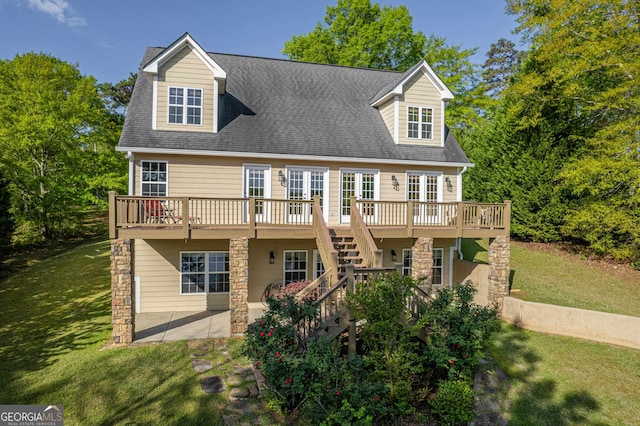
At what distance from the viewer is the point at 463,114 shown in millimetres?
27922

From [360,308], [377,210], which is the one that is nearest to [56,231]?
[377,210]

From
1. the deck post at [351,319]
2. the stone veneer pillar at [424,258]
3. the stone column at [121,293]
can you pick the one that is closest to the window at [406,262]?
the stone veneer pillar at [424,258]

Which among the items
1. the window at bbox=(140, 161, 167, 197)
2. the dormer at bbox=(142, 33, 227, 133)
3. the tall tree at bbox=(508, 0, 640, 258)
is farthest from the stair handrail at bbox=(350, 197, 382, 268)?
the tall tree at bbox=(508, 0, 640, 258)

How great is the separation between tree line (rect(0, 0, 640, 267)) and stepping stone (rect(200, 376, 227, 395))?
15.1 m

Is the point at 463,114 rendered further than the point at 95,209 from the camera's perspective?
No

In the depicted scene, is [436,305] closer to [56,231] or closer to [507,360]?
[507,360]

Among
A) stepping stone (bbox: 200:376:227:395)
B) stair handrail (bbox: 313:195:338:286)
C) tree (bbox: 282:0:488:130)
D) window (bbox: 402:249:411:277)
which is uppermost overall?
tree (bbox: 282:0:488:130)

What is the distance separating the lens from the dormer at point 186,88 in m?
12.6

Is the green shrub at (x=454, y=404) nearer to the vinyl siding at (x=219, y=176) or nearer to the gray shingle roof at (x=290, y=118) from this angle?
the vinyl siding at (x=219, y=176)

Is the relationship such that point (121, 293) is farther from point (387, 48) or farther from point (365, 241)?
point (387, 48)

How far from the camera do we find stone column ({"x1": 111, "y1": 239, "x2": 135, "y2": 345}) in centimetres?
973

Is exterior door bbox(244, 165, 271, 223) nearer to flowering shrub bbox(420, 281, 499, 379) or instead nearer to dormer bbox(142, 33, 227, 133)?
dormer bbox(142, 33, 227, 133)

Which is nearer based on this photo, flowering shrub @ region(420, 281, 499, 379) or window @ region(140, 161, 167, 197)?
flowering shrub @ region(420, 281, 499, 379)

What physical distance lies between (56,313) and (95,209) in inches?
1008
